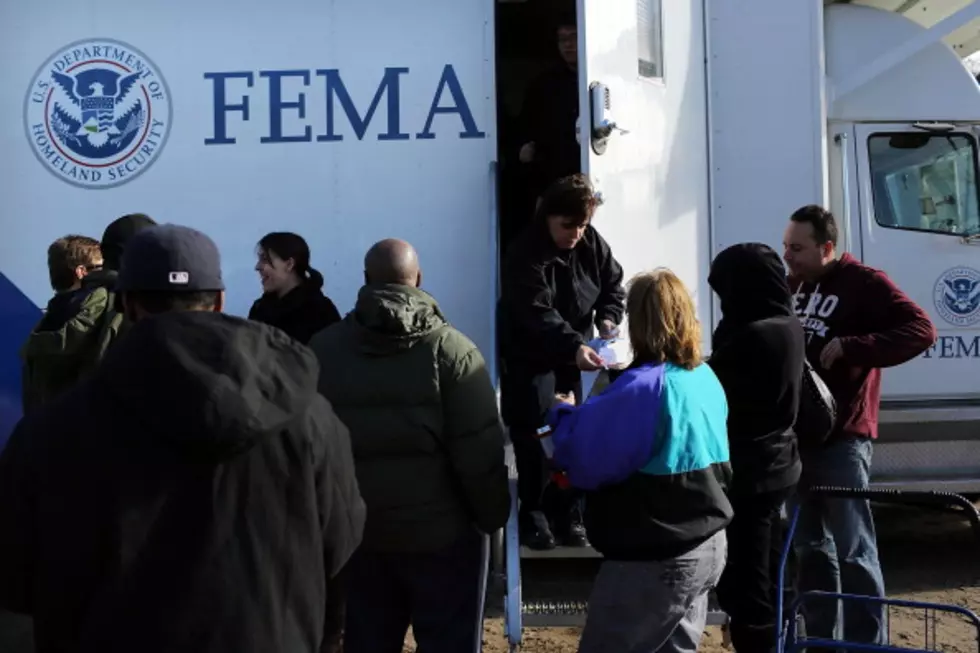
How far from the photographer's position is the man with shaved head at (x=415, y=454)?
2.63 meters

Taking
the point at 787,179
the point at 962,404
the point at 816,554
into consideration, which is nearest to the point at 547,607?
the point at 816,554

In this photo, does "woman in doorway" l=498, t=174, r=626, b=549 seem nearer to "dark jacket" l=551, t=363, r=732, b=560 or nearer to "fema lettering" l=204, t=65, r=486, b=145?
"fema lettering" l=204, t=65, r=486, b=145

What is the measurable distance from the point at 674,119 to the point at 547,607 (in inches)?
85.0

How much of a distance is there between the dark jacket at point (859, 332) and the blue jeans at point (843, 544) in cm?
10

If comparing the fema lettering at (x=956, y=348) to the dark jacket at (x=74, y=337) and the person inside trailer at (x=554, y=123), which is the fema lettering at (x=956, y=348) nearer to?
the person inside trailer at (x=554, y=123)

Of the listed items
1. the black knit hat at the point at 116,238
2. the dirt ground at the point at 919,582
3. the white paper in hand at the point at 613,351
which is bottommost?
the dirt ground at the point at 919,582

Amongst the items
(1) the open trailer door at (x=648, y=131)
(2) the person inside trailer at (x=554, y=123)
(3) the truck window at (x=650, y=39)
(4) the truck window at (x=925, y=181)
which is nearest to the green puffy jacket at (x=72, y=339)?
(1) the open trailer door at (x=648, y=131)

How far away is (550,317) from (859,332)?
45.3 inches

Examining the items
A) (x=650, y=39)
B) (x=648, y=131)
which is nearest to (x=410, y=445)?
(x=648, y=131)

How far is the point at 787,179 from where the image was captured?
14.6ft

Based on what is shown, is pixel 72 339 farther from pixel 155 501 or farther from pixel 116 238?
pixel 155 501

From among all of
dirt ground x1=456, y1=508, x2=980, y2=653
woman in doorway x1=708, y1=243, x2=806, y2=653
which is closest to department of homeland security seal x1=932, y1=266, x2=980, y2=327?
dirt ground x1=456, y1=508, x2=980, y2=653

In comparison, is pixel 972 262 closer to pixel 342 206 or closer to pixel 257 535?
pixel 342 206

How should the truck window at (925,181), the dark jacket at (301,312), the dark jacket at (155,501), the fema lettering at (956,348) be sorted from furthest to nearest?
the truck window at (925,181) → the fema lettering at (956,348) → the dark jacket at (301,312) → the dark jacket at (155,501)
